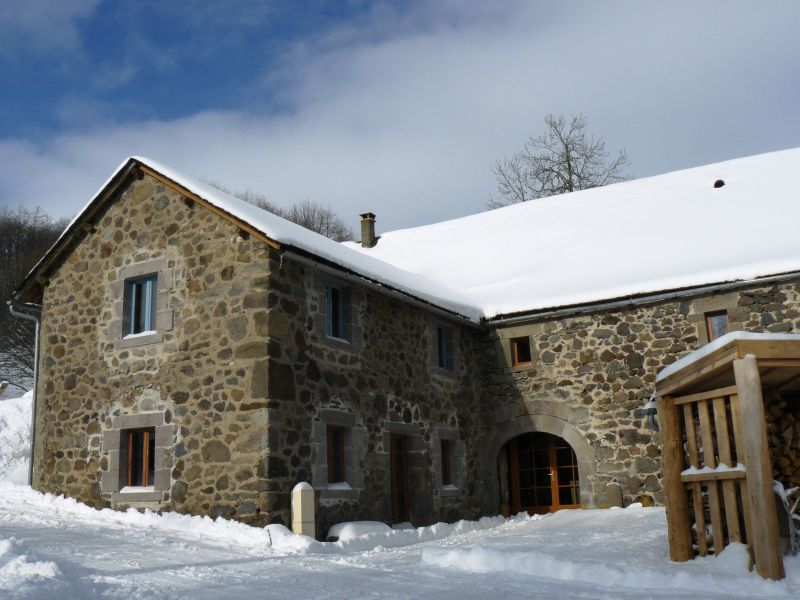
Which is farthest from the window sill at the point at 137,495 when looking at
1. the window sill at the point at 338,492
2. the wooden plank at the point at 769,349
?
the wooden plank at the point at 769,349

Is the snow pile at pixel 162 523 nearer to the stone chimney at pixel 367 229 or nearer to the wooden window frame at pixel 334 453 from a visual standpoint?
the wooden window frame at pixel 334 453

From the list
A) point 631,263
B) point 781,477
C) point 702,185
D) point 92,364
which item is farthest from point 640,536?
point 702,185

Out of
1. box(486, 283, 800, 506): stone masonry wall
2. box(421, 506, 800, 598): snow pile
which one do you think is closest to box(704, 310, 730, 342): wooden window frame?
box(486, 283, 800, 506): stone masonry wall

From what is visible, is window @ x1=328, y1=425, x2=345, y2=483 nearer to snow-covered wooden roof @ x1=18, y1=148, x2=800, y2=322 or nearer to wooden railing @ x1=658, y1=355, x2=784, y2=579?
snow-covered wooden roof @ x1=18, y1=148, x2=800, y2=322

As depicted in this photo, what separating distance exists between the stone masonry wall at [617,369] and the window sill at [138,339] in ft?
21.4

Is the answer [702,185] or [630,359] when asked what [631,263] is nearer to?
[630,359]

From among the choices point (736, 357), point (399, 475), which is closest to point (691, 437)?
point (736, 357)

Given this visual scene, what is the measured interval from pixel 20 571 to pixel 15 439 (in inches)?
514

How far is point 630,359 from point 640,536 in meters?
4.70

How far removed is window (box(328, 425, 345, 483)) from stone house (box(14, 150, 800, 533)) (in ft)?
0.13

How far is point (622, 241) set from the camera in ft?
52.7

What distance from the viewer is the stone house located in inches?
423

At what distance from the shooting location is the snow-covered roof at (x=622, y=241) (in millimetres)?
13984

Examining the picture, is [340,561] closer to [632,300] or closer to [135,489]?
[135,489]
